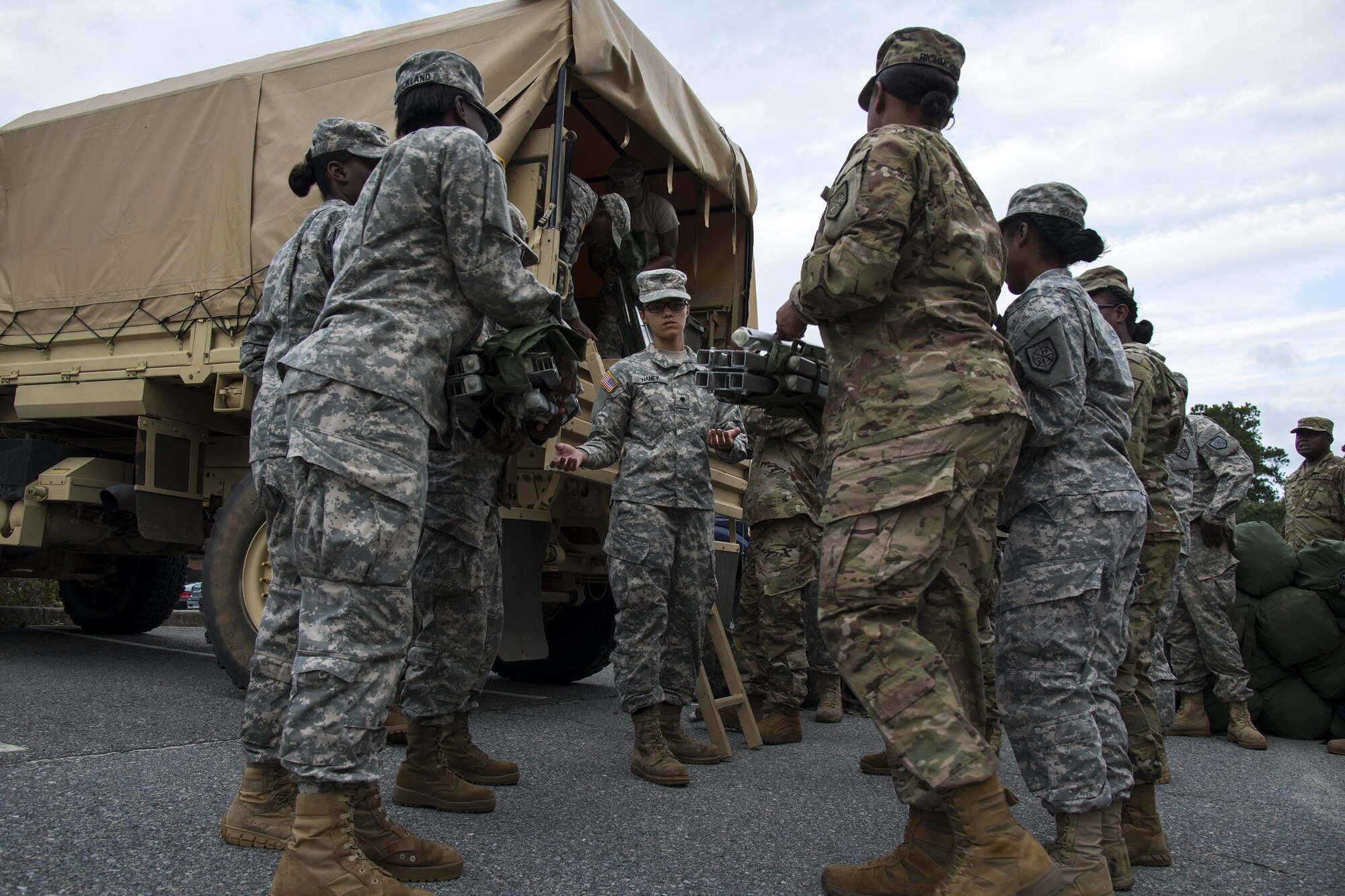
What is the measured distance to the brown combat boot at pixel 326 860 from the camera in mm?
1701

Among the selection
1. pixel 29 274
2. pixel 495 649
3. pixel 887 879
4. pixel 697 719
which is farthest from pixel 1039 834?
pixel 29 274

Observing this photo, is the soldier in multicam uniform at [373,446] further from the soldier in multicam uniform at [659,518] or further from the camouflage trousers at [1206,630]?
the camouflage trousers at [1206,630]

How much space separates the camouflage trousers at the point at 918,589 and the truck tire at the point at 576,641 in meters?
3.33

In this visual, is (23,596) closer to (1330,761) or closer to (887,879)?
(887,879)

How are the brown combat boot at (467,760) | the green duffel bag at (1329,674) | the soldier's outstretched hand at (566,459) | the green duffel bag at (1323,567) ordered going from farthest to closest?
the green duffel bag at (1323,567) → the green duffel bag at (1329,674) → the soldier's outstretched hand at (566,459) → the brown combat boot at (467,760)

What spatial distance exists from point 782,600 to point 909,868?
2212mm

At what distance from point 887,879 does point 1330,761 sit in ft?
12.1

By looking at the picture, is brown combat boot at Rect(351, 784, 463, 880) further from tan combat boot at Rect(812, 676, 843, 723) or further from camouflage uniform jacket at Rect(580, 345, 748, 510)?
tan combat boot at Rect(812, 676, 843, 723)

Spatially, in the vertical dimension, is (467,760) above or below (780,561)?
below

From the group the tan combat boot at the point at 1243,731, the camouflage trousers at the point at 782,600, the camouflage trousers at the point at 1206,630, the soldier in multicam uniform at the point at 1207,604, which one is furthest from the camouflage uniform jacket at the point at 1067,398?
the tan combat boot at the point at 1243,731

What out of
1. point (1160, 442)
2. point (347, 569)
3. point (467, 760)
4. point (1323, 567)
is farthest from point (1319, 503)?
point (347, 569)

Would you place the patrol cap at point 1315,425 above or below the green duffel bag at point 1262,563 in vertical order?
above

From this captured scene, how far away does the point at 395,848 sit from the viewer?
195 cm

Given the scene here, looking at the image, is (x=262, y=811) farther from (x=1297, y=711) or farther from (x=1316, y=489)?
(x=1316, y=489)
